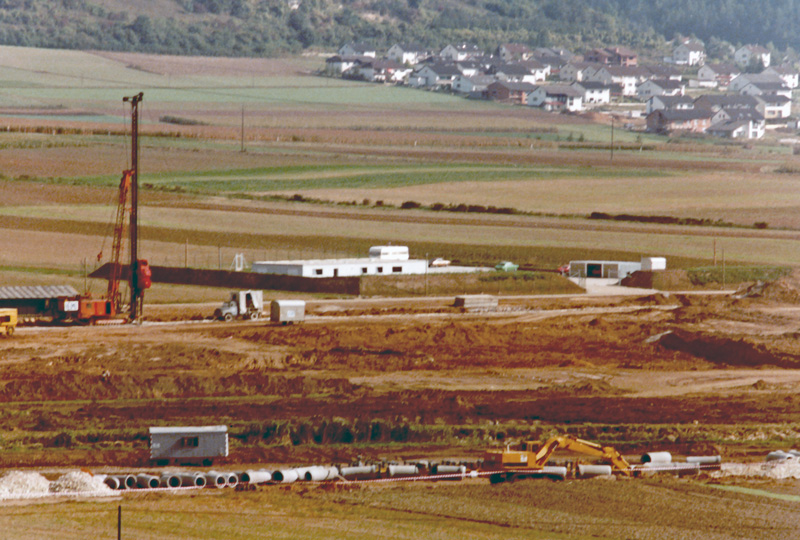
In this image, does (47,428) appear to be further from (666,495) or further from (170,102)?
(170,102)

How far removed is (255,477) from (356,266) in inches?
1440

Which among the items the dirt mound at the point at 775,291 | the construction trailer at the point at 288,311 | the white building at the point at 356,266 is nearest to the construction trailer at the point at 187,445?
the construction trailer at the point at 288,311

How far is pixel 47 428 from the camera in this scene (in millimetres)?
36719

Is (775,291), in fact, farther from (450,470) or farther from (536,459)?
(450,470)

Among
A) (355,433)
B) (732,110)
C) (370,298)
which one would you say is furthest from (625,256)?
(732,110)

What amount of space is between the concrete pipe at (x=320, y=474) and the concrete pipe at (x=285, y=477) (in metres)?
0.25

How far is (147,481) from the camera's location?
1201 inches

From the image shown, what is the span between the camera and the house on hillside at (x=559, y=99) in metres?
192

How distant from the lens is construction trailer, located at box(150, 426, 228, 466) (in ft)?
108

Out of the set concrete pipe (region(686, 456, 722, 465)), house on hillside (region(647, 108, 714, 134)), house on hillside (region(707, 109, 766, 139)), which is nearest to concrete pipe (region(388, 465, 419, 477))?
concrete pipe (region(686, 456, 722, 465))

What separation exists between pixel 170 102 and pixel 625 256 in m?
113

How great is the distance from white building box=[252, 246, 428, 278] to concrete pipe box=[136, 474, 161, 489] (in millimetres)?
35278

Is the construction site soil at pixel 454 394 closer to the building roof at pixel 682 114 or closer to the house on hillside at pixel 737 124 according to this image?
the building roof at pixel 682 114

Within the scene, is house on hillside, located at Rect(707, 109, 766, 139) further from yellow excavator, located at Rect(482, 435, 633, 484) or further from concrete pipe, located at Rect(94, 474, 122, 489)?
concrete pipe, located at Rect(94, 474, 122, 489)
